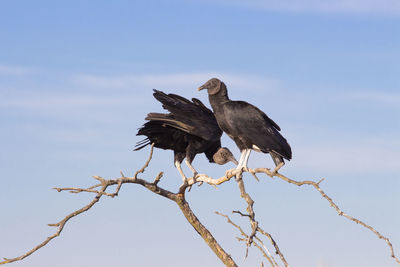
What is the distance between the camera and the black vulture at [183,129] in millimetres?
8359

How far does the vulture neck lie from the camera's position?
8.05 m

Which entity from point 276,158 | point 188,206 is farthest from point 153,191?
point 276,158

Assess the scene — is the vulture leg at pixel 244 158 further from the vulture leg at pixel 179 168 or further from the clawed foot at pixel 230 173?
the vulture leg at pixel 179 168

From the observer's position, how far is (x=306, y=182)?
21.1 ft

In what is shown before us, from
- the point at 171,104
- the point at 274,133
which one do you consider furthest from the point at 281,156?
the point at 171,104

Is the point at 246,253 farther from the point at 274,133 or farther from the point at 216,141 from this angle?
the point at 216,141

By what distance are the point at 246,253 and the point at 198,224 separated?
76.5 inches

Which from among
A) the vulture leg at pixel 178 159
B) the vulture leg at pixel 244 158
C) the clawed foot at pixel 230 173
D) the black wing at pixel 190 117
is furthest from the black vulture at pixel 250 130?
the vulture leg at pixel 178 159

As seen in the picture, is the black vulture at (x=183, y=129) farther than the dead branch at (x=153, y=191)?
Yes

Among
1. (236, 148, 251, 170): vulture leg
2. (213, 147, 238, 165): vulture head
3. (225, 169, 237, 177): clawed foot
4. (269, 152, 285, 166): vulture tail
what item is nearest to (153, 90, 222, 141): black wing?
(213, 147, 238, 165): vulture head

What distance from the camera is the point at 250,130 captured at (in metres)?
7.53

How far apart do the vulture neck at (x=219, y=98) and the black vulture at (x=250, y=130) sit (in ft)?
0.16

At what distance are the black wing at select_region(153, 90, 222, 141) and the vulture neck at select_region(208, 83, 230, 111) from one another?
445 mm

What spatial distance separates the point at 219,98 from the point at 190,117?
606 mm
